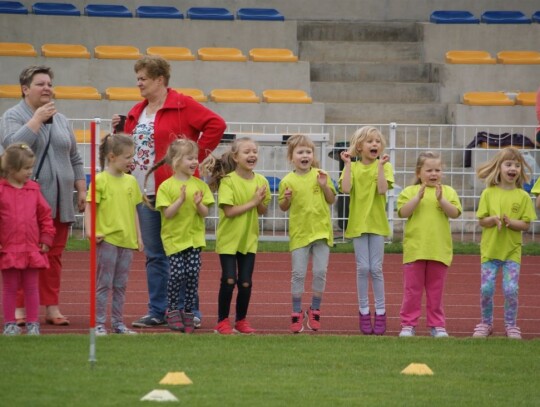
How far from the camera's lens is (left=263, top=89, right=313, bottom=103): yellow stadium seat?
66.6ft

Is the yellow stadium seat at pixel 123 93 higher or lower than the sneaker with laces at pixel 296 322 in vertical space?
higher

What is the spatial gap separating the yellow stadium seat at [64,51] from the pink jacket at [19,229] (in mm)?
11947

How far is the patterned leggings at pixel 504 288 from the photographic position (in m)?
9.55

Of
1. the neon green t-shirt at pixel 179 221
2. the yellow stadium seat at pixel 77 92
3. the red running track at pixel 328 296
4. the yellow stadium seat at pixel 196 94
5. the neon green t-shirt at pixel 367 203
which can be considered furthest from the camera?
the yellow stadium seat at pixel 196 94

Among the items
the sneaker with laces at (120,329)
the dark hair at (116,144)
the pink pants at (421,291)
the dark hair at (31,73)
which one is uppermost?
the dark hair at (31,73)

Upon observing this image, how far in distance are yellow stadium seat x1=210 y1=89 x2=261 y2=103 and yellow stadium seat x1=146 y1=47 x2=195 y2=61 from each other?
3.57 feet

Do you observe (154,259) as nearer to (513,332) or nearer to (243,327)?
(243,327)

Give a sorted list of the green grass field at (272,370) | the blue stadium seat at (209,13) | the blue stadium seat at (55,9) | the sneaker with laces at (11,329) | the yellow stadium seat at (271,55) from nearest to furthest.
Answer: the green grass field at (272,370) → the sneaker with laces at (11,329) → the yellow stadium seat at (271,55) → the blue stadium seat at (55,9) → the blue stadium seat at (209,13)

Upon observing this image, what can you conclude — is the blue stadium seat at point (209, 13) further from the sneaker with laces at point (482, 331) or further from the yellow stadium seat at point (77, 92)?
the sneaker with laces at point (482, 331)

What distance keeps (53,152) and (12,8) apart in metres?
13.4

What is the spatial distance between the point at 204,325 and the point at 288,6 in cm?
1576

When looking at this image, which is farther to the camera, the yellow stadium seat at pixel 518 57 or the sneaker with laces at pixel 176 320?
the yellow stadium seat at pixel 518 57

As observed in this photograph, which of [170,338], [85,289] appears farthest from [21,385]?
[85,289]

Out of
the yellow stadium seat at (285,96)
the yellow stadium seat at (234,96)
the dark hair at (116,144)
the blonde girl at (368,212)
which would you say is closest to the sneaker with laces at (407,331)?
the blonde girl at (368,212)
